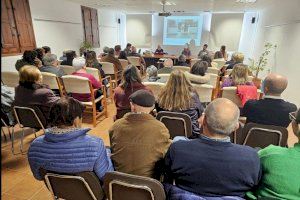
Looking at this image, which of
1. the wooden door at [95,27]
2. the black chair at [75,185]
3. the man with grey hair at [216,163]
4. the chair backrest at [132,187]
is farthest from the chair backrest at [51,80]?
the wooden door at [95,27]

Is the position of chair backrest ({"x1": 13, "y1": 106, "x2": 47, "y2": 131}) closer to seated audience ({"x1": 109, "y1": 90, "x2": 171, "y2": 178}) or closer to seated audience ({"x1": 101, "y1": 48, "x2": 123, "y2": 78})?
seated audience ({"x1": 109, "y1": 90, "x2": 171, "y2": 178})

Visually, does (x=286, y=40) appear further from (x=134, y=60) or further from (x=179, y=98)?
(x=179, y=98)

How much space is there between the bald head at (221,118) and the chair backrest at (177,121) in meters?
0.89

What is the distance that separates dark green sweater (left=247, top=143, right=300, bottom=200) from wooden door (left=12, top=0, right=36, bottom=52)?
19.0 ft

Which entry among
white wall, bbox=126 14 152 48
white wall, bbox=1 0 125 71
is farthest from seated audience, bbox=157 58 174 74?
white wall, bbox=126 14 152 48

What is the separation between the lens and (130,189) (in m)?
1.14

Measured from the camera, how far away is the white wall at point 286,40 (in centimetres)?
462

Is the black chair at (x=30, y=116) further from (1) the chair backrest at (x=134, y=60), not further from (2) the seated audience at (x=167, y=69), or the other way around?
(1) the chair backrest at (x=134, y=60)

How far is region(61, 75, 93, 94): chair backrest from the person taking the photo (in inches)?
121

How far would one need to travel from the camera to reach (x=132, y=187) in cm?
111

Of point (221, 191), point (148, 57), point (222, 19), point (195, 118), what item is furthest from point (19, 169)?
point (222, 19)

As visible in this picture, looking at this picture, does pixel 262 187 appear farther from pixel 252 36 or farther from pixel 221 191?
pixel 252 36

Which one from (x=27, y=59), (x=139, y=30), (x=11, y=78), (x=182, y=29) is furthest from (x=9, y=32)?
(x=182, y=29)

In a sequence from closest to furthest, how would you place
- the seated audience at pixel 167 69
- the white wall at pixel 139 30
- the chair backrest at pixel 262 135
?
the chair backrest at pixel 262 135 → the seated audience at pixel 167 69 → the white wall at pixel 139 30
